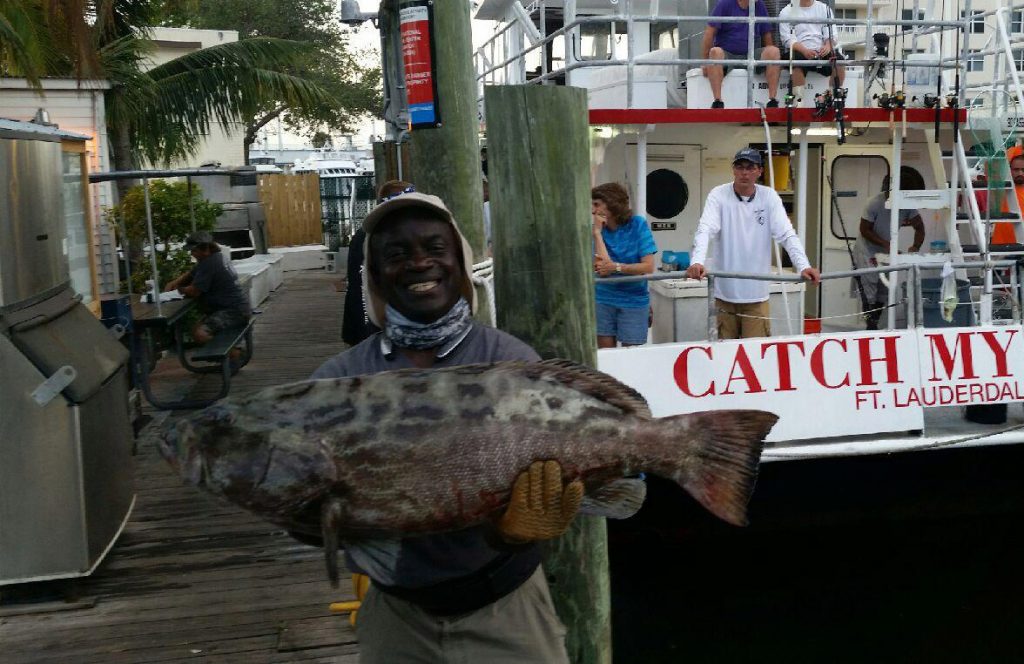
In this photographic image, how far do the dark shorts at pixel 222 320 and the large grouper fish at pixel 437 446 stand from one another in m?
9.16

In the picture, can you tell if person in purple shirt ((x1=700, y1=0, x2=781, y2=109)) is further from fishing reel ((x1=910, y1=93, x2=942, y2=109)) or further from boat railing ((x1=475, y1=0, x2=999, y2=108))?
fishing reel ((x1=910, y1=93, x2=942, y2=109))

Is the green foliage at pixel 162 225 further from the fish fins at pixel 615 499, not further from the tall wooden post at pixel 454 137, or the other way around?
the fish fins at pixel 615 499

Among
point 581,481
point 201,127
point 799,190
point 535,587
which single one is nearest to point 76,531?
point 535,587

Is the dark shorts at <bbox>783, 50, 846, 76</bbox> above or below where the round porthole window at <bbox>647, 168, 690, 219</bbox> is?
above

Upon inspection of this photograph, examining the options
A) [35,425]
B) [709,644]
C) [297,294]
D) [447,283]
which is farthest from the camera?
[297,294]

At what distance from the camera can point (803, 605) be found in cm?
779

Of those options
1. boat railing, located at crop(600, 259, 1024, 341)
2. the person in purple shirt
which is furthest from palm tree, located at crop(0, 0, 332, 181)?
boat railing, located at crop(600, 259, 1024, 341)

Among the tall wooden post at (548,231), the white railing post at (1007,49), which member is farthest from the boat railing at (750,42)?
the tall wooden post at (548,231)

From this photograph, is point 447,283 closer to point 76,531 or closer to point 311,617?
point 311,617

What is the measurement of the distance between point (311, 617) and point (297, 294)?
49.4 feet

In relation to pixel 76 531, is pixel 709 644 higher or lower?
lower

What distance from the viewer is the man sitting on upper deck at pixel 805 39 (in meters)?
9.63

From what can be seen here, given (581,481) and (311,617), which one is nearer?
(581,481)

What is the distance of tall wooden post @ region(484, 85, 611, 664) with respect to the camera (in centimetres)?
350
